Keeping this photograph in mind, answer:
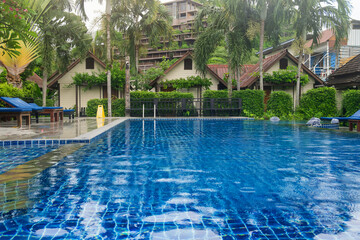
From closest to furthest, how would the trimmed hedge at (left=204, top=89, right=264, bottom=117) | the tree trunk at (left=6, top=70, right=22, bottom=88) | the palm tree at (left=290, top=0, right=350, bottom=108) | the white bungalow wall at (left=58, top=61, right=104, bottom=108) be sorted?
the tree trunk at (left=6, top=70, right=22, bottom=88), the palm tree at (left=290, top=0, right=350, bottom=108), the trimmed hedge at (left=204, top=89, right=264, bottom=117), the white bungalow wall at (left=58, top=61, right=104, bottom=108)

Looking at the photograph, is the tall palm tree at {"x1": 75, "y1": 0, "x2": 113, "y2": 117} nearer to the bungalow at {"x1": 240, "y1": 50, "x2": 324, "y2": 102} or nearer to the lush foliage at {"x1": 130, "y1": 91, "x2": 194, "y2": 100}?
the lush foliage at {"x1": 130, "y1": 91, "x2": 194, "y2": 100}

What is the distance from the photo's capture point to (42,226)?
285 centimetres

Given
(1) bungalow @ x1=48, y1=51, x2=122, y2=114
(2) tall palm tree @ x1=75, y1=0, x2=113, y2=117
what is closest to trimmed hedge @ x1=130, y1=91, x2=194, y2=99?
(2) tall palm tree @ x1=75, y1=0, x2=113, y2=117

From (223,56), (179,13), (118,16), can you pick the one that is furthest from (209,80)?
(179,13)

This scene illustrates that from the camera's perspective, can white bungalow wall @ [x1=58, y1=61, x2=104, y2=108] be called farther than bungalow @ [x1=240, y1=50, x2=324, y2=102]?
Yes

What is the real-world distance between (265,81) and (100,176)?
2474 cm

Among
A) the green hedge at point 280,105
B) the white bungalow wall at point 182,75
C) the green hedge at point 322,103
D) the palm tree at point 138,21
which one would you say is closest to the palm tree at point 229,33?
the green hedge at point 280,105

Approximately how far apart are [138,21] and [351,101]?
53.9ft

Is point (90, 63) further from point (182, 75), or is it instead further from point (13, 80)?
point (13, 80)

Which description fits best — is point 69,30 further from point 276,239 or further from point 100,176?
point 276,239

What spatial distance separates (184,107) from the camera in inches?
890

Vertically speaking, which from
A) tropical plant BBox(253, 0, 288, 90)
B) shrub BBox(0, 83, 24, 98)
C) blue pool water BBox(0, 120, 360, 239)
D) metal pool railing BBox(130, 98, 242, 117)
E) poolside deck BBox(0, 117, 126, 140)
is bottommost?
blue pool water BBox(0, 120, 360, 239)

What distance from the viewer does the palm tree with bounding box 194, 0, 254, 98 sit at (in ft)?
70.5

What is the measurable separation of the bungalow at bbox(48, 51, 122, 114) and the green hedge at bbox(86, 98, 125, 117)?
784 cm
